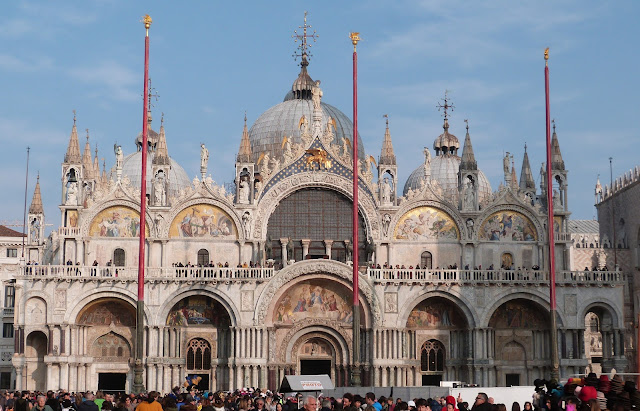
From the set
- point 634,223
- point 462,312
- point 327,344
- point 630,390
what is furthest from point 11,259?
point 630,390

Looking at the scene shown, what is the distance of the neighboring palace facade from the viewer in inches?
2298

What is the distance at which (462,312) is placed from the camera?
5984 centimetres

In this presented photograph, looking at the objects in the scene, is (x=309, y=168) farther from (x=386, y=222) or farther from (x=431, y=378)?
(x=431, y=378)

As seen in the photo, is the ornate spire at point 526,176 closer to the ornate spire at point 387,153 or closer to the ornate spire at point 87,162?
the ornate spire at point 387,153

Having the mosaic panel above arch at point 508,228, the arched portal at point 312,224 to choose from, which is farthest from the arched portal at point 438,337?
the mosaic panel above arch at point 508,228

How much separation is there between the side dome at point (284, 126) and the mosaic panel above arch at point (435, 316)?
16.5m

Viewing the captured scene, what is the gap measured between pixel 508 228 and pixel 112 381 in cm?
2385

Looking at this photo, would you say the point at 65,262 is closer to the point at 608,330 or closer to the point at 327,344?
the point at 327,344

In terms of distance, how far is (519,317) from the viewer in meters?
61.2

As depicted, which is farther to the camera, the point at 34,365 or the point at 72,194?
the point at 72,194

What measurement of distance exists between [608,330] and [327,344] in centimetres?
1569

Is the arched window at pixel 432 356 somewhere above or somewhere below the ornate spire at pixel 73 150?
below

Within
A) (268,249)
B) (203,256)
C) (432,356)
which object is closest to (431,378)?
(432,356)

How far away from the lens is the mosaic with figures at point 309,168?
61.5 metres
